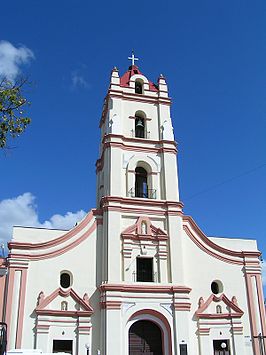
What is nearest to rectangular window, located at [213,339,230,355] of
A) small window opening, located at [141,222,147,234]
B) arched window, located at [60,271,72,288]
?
small window opening, located at [141,222,147,234]

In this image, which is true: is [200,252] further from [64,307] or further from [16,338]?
[16,338]

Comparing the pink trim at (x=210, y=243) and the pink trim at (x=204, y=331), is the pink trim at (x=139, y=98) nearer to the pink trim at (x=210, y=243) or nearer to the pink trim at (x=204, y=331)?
the pink trim at (x=210, y=243)

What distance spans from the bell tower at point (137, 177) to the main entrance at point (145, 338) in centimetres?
249

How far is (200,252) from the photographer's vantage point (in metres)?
26.5

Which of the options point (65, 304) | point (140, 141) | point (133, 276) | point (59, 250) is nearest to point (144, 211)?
point (133, 276)

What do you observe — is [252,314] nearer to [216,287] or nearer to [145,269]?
[216,287]

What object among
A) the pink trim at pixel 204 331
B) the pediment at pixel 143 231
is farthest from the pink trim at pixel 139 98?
the pink trim at pixel 204 331

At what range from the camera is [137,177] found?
28453 mm

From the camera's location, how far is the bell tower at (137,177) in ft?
80.7

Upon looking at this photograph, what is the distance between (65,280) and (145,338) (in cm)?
547

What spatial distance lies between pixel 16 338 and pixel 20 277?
307cm

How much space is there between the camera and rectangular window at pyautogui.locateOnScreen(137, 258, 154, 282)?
80.8 ft

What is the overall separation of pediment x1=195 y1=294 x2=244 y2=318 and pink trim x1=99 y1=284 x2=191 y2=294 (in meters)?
1.48

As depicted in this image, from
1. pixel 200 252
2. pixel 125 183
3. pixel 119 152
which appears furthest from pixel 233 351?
pixel 119 152
